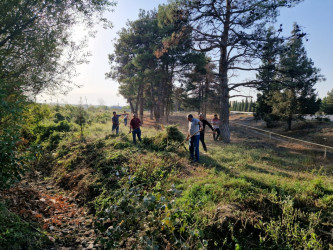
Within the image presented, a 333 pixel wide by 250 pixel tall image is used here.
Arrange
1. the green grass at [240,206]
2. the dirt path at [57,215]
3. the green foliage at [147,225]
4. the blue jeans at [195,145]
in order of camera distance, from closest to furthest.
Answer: the green foliage at [147,225] → the green grass at [240,206] → the dirt path at [57,215] → the blue jeans at [195,145]

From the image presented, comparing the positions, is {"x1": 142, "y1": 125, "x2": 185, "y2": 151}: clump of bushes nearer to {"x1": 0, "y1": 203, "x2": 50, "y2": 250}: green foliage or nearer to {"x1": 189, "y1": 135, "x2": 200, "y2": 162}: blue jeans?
{"x1": 189, "y1": 135, "x2": 200, "y2": 162}: blue jeans

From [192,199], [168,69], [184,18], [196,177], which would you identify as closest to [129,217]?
[192,199]

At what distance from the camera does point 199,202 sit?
146 inches

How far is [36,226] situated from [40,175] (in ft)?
14.9

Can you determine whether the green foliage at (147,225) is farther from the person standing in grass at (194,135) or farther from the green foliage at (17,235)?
the person standing in grass at (194,135)

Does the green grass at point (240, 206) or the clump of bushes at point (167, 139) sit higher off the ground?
the clump of bushes at point (167, 139)

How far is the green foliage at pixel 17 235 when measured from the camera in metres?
3.32

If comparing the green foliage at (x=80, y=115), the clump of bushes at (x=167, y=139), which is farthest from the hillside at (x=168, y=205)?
the green foliage at (x=80, y=115)

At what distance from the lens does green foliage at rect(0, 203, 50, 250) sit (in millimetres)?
3322

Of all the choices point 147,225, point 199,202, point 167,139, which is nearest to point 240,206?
point 199,202

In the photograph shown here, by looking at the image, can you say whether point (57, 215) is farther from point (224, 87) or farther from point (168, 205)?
→ point (224, 87)

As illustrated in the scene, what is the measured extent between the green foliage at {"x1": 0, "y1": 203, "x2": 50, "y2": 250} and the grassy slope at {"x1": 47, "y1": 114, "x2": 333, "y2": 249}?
4.06 ft

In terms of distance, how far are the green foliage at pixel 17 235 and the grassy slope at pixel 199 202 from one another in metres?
1.24

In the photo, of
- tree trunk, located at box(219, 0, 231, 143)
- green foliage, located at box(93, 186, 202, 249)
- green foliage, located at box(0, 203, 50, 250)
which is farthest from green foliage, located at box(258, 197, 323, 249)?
tree trunk, located at box(219, 0, 231, 143)
